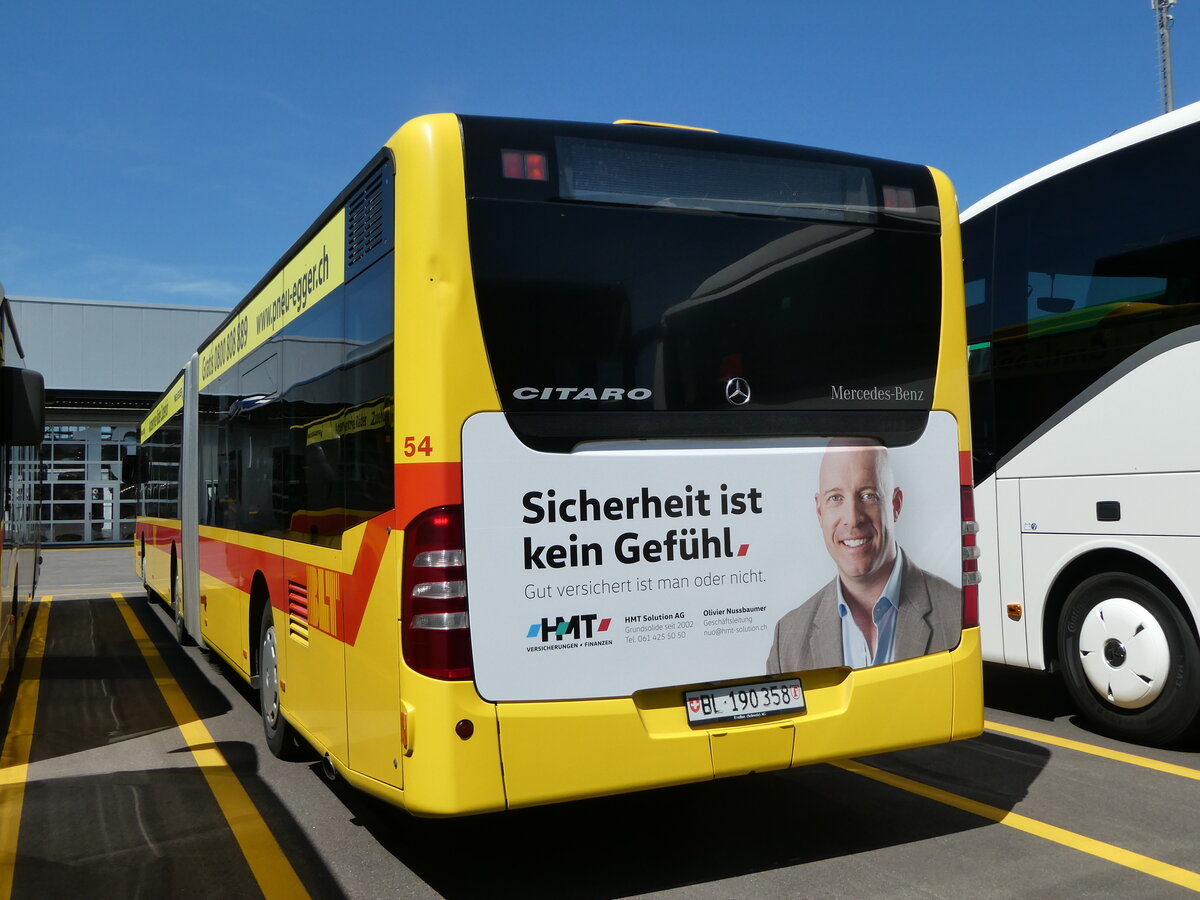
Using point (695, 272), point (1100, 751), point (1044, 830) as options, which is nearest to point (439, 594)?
point (695, 272)

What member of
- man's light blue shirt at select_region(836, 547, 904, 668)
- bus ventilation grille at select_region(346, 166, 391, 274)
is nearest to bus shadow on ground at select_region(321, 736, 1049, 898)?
man's light blue shirt at select_region(836, 547, 904, 668)

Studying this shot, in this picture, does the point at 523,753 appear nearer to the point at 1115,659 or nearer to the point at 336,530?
the point at 336,530

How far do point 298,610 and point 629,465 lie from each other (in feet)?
7.63

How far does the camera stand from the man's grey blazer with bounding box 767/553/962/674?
4336mm

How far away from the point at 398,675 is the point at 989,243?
5.23m

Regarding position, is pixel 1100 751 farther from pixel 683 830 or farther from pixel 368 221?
pixel 368 221

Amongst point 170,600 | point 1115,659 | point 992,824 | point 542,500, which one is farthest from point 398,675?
point 170,600

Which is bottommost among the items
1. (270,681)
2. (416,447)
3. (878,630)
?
(270,681)

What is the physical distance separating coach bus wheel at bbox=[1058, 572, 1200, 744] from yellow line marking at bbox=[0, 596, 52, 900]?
562cm

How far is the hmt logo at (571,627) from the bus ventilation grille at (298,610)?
1826 mm

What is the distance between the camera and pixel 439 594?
3.81 meters

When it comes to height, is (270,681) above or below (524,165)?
below

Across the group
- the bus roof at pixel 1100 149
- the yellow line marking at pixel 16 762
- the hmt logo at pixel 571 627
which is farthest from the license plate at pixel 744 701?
the bus roof at pixel 1100 149

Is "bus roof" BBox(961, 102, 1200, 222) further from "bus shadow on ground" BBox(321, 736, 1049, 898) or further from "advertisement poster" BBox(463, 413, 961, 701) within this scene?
"bus shadow on ground" BBox(321, 736, 1049, 898)
